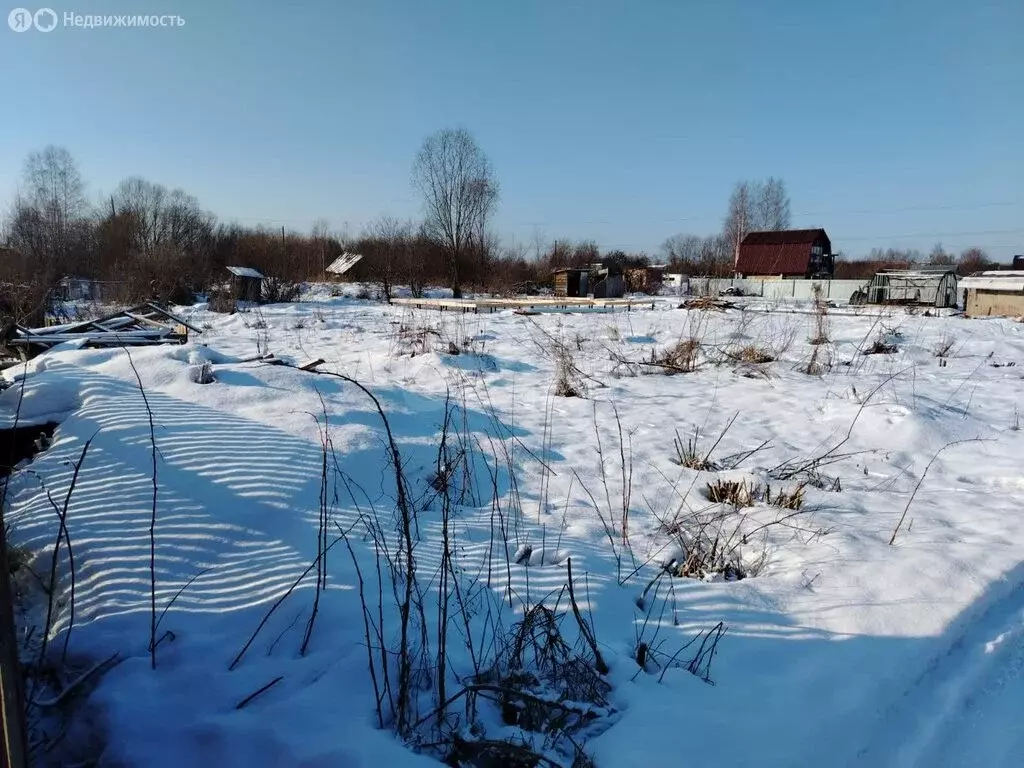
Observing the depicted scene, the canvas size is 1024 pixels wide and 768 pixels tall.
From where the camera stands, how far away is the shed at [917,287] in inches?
844

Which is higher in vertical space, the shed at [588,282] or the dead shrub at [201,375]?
the shed at [588,282]

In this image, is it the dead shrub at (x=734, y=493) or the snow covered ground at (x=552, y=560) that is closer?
the snow covered ground at (x=552, y=560)

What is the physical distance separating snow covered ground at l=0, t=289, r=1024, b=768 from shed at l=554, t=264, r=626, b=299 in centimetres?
2036

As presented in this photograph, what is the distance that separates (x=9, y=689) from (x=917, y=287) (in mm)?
26450

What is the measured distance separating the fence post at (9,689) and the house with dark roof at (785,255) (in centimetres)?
3990

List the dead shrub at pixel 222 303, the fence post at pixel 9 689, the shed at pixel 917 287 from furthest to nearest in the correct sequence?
the shed at pixel 917 287 < the dead shrub at pixel 222 303 < the fence post at pixel 9 689

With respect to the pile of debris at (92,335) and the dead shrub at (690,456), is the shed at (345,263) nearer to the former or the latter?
the pile of debris at (92,335)

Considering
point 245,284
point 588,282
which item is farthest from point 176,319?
point 588,282

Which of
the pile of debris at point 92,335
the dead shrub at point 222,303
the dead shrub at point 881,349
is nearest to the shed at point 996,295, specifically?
the dead shrub at point 881,349

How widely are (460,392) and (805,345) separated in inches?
237

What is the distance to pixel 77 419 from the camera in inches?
158

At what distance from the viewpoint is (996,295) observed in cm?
1627

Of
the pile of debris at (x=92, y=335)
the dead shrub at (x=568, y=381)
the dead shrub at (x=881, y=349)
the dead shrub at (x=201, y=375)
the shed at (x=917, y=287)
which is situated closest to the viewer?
the dead shrub at (x=201, y=375)

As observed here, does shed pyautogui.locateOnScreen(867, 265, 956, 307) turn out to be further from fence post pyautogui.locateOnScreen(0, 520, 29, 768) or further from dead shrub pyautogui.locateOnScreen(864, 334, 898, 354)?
fence post pyautogui.locateOnScreen(0, 520, 29, 768)
